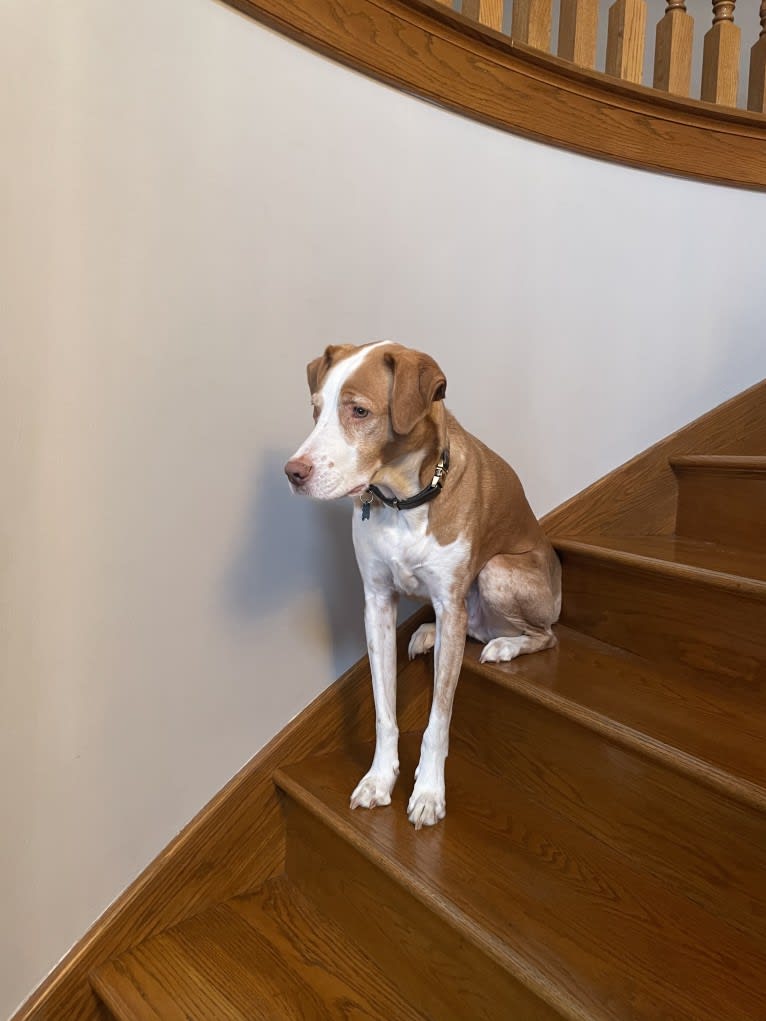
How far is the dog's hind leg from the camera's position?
1.54m

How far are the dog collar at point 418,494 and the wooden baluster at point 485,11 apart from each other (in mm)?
1110

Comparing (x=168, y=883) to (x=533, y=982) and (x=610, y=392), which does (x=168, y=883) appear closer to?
(x=533, y=982)

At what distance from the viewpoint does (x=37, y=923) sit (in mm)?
1291

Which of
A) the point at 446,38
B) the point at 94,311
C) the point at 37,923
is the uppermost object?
the point at 446,38

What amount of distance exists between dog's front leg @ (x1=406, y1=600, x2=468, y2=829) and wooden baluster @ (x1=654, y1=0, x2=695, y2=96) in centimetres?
158

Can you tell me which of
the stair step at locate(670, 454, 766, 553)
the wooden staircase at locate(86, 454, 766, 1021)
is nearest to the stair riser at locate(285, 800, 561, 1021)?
the wooden staircase at locate(86, 454, 766, 1021)

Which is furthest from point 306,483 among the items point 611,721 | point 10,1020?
point 10,1020

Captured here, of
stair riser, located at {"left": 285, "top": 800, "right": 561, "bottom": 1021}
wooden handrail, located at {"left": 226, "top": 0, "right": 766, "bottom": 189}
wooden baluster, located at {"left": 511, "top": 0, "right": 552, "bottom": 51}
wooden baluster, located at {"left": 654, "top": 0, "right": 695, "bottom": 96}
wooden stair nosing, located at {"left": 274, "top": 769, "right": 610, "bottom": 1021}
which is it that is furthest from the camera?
wooden baluster, located at {"left": 654, "top": 0, "right": 695, "bottom": 96}

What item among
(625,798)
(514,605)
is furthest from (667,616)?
(625,798)

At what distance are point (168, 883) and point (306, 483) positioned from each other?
2.87 feet

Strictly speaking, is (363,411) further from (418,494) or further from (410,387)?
(418,494)

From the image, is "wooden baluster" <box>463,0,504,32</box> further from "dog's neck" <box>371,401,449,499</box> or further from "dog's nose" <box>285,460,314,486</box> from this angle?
"dog's nose" <box>285,460,314,486</box>

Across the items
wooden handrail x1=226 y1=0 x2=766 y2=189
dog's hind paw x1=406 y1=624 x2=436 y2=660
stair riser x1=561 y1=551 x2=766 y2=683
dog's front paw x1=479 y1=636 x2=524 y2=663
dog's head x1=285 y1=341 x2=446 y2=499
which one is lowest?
dog's hind paw x1=406 y1=624 x2=436 y2=660

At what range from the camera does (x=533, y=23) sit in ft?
5.98
